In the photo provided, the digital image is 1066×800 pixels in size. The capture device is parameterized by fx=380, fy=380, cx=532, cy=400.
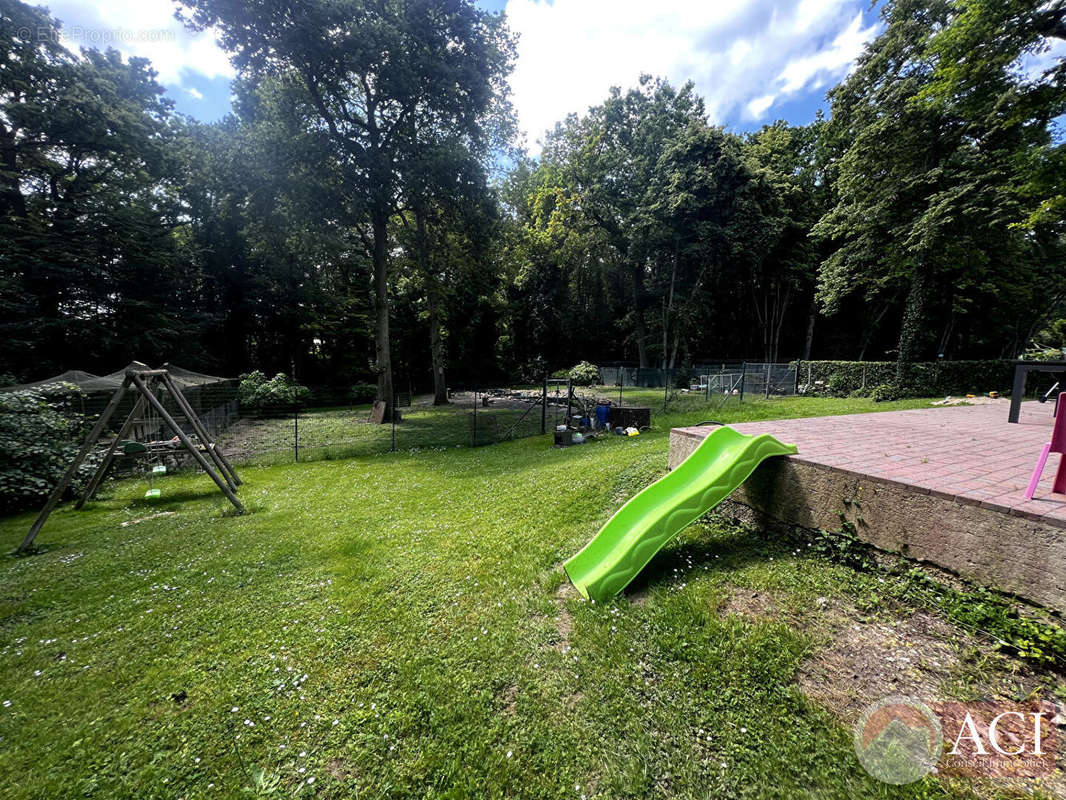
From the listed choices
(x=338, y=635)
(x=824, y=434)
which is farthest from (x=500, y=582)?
(x=824, y=434)

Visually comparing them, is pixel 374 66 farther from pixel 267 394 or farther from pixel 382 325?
pixel 267 394

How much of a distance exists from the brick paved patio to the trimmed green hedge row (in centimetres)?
1459

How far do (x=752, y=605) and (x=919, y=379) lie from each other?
1965 cm

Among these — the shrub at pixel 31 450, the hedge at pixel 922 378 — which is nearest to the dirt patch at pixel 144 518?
the shrub at pixel 31 450

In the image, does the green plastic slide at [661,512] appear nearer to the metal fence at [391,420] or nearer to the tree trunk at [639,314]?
the metal fence at [391,420]

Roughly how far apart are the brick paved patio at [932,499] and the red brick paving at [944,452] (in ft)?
0.03

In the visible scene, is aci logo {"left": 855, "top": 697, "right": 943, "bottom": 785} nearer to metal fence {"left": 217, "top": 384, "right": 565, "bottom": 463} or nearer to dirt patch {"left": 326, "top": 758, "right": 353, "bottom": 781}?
dirt patch {"left": 326, "top": 758, "right": 353, "bottom": 781}

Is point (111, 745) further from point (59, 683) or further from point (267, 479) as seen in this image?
point (267, 479)

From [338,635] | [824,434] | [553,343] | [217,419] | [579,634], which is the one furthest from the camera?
[553,343]

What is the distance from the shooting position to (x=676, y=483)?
3.57 meters

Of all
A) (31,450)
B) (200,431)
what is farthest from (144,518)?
(31,450)

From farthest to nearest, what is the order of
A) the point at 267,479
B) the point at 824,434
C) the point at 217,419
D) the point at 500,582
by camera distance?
the point at 217,419 → the point at 267,479 → the point at 824,434 → the point at 500,582

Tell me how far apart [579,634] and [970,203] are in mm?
19520

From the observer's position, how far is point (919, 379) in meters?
15.7
